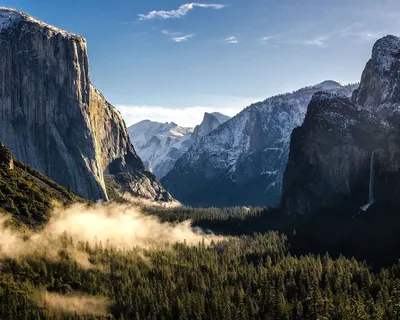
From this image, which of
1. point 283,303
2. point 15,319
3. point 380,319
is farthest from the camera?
point 283,303

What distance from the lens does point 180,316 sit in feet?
610

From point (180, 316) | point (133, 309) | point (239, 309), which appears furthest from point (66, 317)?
point (239, 309)

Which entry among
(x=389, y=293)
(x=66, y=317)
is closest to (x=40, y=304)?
(x=66, y=317)

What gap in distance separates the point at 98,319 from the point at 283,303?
7024 centimetres

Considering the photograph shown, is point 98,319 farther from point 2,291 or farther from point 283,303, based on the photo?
point 283,303

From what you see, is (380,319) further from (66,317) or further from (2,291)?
(2,291)

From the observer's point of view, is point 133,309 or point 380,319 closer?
point 380,319

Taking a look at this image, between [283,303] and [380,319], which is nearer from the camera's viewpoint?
[380,319]

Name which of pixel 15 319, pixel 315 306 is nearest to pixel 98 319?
pixel 15 319

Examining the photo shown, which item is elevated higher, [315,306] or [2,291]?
[2,291]

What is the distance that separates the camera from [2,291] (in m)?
187

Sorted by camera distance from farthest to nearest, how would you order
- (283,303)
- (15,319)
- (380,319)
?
(283,303), (15,319), (380,319)

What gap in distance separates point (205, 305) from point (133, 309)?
28904 millimetres

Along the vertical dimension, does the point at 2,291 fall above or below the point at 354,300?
above
